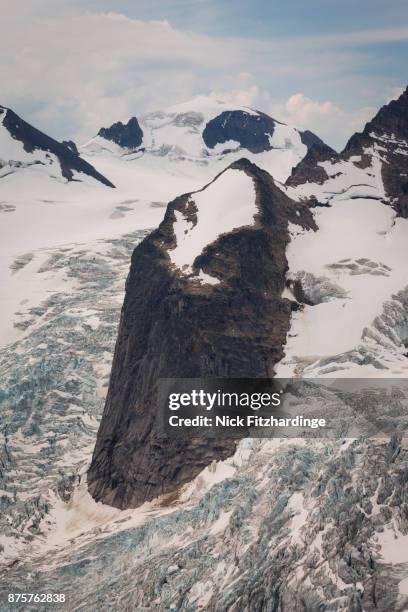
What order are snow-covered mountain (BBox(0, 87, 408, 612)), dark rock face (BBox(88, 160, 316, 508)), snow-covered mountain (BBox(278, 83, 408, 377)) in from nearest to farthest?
snow-covered mountain (BBox(0, 87, 408, 612)) → snow-covered mountain (BBox(278, 83, 408, 377)) → dark rock face (BBox(88, 160, 316, 508))

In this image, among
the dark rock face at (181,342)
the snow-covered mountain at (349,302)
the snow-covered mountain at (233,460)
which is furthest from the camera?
the dark rock face at (181,342)

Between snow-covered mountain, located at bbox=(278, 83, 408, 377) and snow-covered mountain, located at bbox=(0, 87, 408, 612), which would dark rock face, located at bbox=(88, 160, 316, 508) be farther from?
snow-covered mountain, located at bbox=(278, 83, 408, 377)

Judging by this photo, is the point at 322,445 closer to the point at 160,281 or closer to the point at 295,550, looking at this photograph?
the point at 295,550

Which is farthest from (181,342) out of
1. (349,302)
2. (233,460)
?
(233,460)

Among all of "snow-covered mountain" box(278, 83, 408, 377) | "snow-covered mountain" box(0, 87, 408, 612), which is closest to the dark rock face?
"snow-covered mountain" box(0, 87, 408, 612)

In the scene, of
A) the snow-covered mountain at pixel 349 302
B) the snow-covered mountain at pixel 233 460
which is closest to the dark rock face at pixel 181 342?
the snow-covered mountain at pixel 233 460

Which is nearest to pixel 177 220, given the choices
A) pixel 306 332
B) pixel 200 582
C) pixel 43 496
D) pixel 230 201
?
pixel 230 201

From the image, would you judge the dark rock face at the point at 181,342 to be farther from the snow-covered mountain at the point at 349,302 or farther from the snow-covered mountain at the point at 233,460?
the snow-covered mountain at the point at 349,302

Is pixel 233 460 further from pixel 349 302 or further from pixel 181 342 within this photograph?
pixel 349 302

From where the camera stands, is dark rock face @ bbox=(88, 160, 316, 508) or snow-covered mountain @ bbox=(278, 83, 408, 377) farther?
dark rock face @ bbox=(88, 160, 316, 508)
